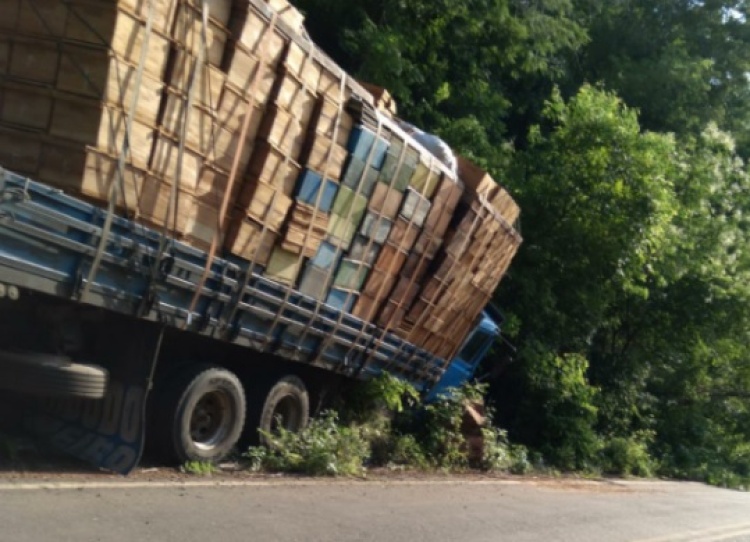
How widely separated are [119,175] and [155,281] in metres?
1.07

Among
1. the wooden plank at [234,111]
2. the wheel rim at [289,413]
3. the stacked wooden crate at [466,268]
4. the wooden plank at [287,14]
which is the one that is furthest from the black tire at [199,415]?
the stacked wooden crate at [466,268]

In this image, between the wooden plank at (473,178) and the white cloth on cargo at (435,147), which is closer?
the white cloth on cargo at (435,147)

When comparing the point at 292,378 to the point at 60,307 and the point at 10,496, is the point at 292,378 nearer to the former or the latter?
the point at 60,307

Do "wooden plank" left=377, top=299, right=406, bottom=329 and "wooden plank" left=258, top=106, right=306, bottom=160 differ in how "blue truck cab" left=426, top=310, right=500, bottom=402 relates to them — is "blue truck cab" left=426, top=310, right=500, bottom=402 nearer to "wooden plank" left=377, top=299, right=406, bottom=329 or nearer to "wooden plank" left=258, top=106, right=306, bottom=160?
"wooden plank" left=377, top=299, right=406, bottom=329

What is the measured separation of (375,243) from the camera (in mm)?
11461

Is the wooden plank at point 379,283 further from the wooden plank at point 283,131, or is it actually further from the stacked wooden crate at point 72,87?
the stacked wooden crate at point 72,87

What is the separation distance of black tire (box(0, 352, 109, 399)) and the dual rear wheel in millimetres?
1438

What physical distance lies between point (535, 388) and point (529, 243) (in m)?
3.09

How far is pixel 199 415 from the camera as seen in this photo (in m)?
9.55

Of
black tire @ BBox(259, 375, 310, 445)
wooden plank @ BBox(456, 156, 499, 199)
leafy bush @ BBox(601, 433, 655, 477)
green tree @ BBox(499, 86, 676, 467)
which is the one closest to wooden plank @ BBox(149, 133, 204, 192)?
black tire @ BBox(259, 375, 310, 445)

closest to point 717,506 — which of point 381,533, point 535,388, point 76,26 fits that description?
point 535,388

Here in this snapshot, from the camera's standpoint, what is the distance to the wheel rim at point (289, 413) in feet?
36.1

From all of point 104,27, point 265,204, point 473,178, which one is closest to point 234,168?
point 265,204

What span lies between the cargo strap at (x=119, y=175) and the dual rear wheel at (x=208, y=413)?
197 centimetres
